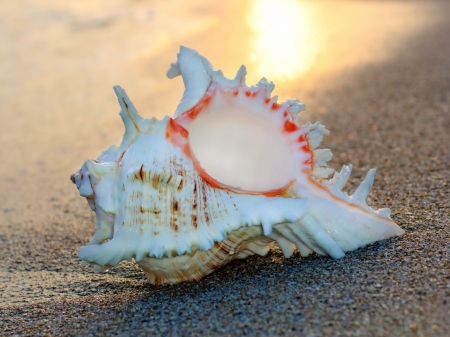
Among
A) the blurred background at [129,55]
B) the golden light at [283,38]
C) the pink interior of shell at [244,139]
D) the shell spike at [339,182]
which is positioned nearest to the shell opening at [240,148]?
the pink interior of shell at [244,139]

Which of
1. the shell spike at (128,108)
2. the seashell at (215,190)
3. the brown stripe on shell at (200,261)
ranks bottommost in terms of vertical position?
the brown stripe on shell at (200,261)

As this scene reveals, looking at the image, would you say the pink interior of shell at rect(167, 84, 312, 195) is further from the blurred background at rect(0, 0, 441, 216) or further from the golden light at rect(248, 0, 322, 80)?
the golden light at rect(248, 0, 322, 80)

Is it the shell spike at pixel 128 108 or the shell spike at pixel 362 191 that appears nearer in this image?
the shell spike at pixel 128 108

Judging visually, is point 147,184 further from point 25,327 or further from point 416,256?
point 416,256

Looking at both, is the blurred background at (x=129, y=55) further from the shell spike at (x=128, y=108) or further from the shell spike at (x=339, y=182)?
the shell spike at (x=339, y=182)

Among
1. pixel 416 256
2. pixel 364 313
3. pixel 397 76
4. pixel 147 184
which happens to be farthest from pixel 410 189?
pixel 397 76

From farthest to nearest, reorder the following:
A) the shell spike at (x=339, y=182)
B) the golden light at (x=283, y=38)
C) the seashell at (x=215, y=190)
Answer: the golden light at (x=283, y=38) → the shell spike at (x=339, y=182) → the seashell at (x=215, y=190)

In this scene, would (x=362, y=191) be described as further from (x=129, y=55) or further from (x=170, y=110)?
(x=129, y=55)
